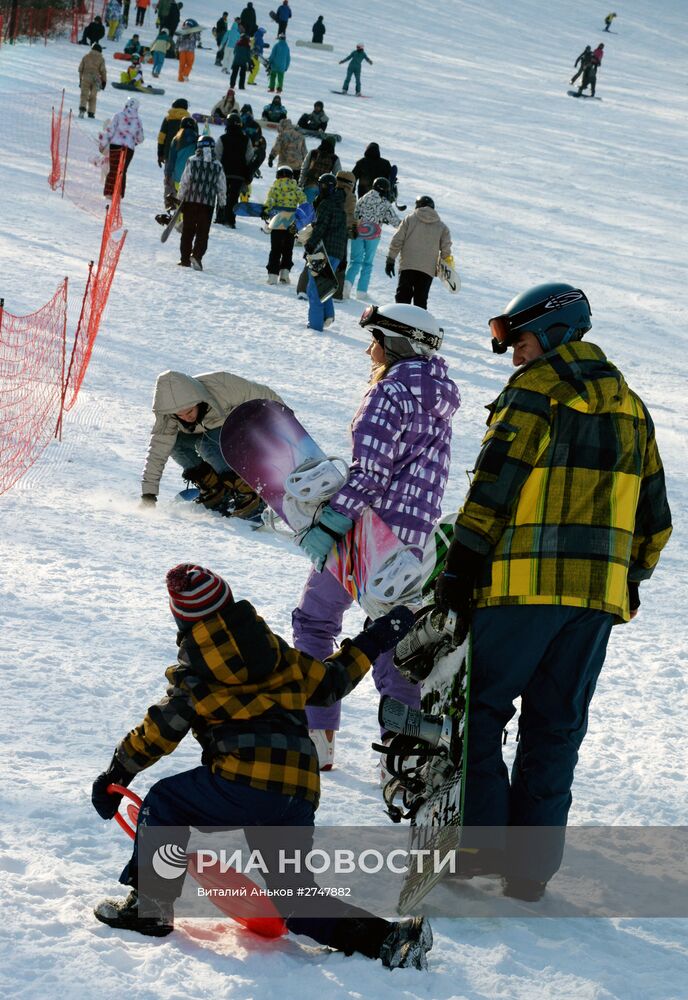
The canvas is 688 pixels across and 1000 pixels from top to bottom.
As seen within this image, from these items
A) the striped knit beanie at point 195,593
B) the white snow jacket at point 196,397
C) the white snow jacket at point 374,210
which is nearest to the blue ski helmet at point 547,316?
the striped knit beanie at point 195,593

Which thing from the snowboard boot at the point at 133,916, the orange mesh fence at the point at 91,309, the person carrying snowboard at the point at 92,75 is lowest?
the snowboard boot at the point at 133,916

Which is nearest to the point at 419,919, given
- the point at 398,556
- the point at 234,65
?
the point at 398,556

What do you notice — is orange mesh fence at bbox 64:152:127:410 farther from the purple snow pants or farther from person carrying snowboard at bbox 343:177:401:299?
the purple snow pants

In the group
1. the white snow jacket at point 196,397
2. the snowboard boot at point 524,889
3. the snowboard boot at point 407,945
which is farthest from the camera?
the white snow jacket at point 196,397

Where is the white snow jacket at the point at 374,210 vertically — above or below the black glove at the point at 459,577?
above

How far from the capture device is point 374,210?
1335cm

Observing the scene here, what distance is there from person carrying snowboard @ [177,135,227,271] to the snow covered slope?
363 millimetres

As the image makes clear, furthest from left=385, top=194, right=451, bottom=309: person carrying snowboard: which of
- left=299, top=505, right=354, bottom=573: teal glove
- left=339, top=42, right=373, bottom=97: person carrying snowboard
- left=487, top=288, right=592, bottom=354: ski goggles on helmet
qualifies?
left=339, top=42, right=373, bottom=97: person carrying snowboard

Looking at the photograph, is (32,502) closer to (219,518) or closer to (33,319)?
(219,518)

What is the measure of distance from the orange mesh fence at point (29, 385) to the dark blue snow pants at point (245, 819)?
13.5ft

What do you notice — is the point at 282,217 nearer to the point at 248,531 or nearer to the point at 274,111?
the point at 248,531

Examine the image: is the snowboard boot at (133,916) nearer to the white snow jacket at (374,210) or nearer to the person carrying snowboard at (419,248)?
the person carrying snowboard at (419,248)

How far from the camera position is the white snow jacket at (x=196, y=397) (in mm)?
6363

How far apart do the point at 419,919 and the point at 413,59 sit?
3731 cm
